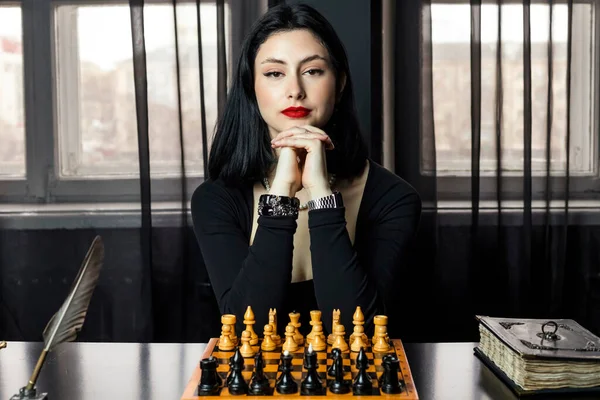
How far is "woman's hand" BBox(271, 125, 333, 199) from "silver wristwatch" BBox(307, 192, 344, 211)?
0.04 ft

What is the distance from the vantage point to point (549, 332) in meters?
1.37

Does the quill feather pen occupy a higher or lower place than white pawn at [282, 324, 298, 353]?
higher

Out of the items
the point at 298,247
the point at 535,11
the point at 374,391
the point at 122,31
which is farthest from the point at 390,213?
the point at 122,31

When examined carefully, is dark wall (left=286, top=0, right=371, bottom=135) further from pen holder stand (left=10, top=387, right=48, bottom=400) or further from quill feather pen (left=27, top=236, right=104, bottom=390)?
pen holder stand (left=10, top=387, right=48, bottom=400)

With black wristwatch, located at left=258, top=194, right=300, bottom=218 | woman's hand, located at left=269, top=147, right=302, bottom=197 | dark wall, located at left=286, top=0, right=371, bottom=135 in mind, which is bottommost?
black wristwatch, located at left=258, top=194, right=300, bottom=218

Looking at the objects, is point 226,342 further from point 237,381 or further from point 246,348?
point 237,381

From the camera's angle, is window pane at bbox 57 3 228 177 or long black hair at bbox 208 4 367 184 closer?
long black hair at bbox 208 4 367 184

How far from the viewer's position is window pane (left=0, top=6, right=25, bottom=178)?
2.77 meters

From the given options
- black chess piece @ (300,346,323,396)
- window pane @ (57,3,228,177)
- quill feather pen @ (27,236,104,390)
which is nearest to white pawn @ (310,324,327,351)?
black chess piece @ (300,346,323,396)

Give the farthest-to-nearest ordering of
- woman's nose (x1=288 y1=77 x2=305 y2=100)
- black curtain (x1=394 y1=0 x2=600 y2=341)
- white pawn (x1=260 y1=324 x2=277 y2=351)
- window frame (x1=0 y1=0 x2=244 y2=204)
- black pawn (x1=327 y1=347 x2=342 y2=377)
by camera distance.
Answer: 1. window frame (x1=0 y1=0 x2=244 y2=204)
2. black curtain (x1=394 y1=0 x2=600 y2=341)
3. woman's nose (x1=288 y1=77 x2=305 y2=100)
4. white pawn (x1=260 y1=324 x2=277 y2=351)
5. black pawn (x1=327 y1=347 x2=342 y2=377)

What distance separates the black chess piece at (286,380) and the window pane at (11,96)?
6.49 ft

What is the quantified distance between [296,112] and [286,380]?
82 cm

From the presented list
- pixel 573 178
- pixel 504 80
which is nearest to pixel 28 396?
pixel 504 80

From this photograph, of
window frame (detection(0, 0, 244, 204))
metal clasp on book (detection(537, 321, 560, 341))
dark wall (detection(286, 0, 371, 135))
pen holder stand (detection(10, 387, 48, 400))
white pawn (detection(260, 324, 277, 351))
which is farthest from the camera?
window frame (detection(0, 0, 244, 204))
